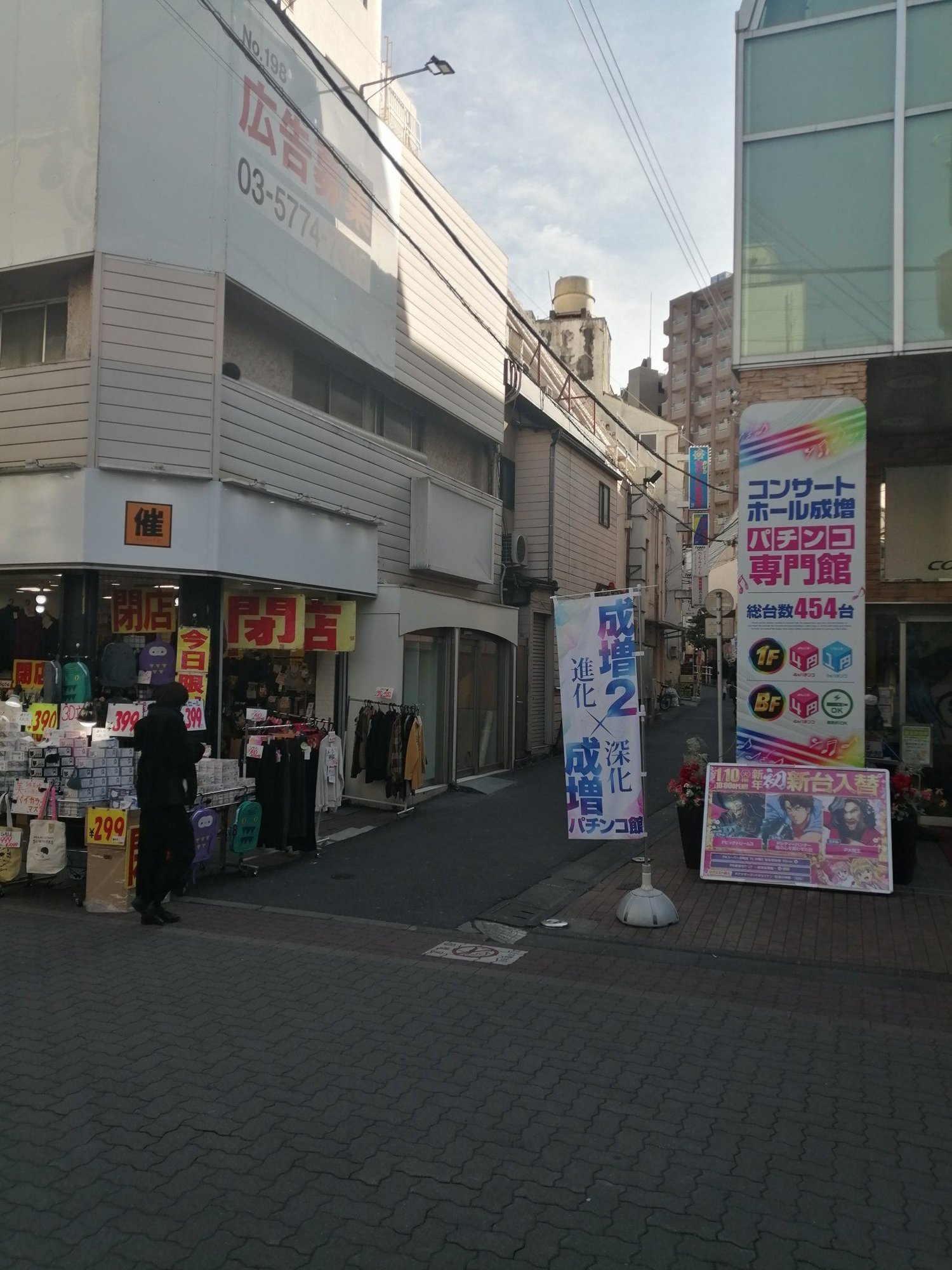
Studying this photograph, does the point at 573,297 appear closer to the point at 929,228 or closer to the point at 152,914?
the point at 929,228

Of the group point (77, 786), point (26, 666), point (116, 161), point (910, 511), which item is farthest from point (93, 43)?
point (910, 511)

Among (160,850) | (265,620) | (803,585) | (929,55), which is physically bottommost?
(160,850)

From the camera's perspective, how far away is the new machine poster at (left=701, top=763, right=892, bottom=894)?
9.43 m

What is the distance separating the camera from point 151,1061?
17.1 ft

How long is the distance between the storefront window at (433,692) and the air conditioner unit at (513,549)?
4046 mm

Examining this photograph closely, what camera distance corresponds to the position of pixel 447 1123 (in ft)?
15.0

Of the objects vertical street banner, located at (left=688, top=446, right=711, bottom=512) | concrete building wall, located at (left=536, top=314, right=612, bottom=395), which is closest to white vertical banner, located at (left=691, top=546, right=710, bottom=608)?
vertical street banner, located at (left=688, top=446, right=711, bottom=512)

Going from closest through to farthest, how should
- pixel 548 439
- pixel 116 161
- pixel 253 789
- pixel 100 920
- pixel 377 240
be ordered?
pixel 100 920 → pixel 253 789 → pixel 116 161 → pixel 377 240 → pixel 548 439

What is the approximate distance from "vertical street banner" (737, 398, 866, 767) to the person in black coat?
5.64 m

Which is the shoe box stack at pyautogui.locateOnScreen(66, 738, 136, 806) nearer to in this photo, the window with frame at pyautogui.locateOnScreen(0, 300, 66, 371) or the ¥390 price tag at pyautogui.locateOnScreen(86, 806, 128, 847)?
the ¥390 price tag at pyautogui.locateOnScreen(86, 806, 128, 847)

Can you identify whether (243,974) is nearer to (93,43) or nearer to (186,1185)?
(186,1185)

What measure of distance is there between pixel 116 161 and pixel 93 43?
1.36 metres

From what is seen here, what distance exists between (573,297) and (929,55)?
67.8ft

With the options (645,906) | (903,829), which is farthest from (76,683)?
(903,829)
